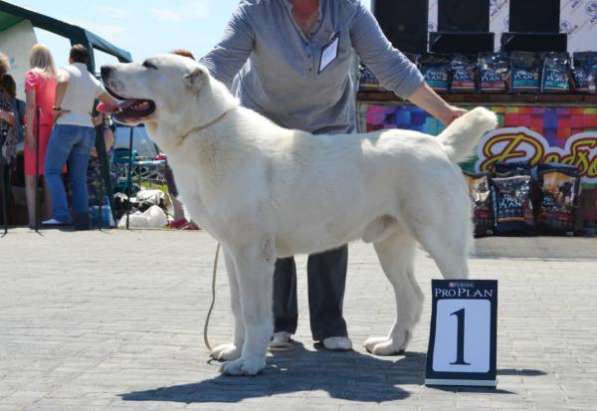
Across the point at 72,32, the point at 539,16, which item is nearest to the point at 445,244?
the point at 72,32

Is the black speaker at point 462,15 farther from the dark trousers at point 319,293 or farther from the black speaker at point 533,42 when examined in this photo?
the dark trousers at point 319,293

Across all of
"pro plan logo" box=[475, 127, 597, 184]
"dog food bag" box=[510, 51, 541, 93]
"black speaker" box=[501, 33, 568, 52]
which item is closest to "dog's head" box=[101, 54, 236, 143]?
"pro plan logo" box=[475, 127, 597, 184]

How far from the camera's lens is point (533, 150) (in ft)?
40.1

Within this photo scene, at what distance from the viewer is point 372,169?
191 inches

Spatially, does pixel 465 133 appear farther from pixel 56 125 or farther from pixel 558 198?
pixel 56 125

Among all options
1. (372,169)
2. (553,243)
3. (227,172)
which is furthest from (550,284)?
(227,172)

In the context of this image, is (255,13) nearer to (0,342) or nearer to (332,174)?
(332,174)

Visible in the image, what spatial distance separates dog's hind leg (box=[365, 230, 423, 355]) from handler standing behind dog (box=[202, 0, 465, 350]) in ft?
0.77

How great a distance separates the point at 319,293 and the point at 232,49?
4.66 feet

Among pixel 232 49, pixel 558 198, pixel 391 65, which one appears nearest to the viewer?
pixel 232 49

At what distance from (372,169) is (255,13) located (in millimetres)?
1080

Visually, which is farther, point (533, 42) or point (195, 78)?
point (533, 42)

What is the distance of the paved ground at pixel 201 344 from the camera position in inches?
169

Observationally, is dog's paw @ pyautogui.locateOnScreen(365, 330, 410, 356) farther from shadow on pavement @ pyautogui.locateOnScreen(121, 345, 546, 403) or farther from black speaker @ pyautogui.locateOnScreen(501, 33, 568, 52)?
black speaker @ pyautogui.locateOnScreen(501, 33, 568, 52)
